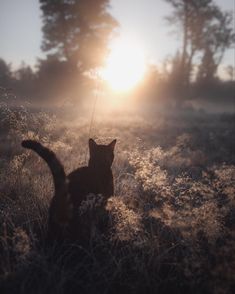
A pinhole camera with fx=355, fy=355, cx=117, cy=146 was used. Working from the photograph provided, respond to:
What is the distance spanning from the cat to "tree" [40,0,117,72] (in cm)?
2175

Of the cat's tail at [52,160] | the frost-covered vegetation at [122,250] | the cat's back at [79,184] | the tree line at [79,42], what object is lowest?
the frost-covered vegetation at [122,250]

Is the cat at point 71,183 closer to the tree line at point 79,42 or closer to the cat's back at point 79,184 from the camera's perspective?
the cat's back at point 79,184

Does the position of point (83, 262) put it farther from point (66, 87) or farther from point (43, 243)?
point (66, 87)

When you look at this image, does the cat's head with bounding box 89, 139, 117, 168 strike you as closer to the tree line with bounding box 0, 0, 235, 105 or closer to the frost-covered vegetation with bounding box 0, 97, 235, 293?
the frost-covered vegetation with bounding box 0, 97, 235, 293

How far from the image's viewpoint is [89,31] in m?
26.0

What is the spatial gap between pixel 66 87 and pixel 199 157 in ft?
62.0

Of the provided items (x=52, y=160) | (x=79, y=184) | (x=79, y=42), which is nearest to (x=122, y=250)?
(x=79, y=184)

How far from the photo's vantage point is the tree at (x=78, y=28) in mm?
24828

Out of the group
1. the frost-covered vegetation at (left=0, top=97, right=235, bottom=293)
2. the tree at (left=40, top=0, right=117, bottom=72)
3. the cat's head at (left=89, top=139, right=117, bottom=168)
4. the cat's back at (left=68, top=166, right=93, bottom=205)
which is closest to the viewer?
the frost-covered vegetation at (left=0, top=97, right=235, bottom=293)

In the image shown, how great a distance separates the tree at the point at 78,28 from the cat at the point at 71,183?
71.4ft

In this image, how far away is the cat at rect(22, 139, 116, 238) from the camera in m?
2.84

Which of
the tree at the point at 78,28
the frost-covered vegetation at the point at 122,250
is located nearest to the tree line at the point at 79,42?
the tree at the point at 78,28

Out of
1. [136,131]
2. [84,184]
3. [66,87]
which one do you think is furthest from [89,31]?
[84,184]

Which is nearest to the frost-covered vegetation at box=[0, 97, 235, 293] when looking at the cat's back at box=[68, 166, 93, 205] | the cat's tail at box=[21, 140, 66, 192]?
the cat's back at box=[68, 166, 93, 205]
